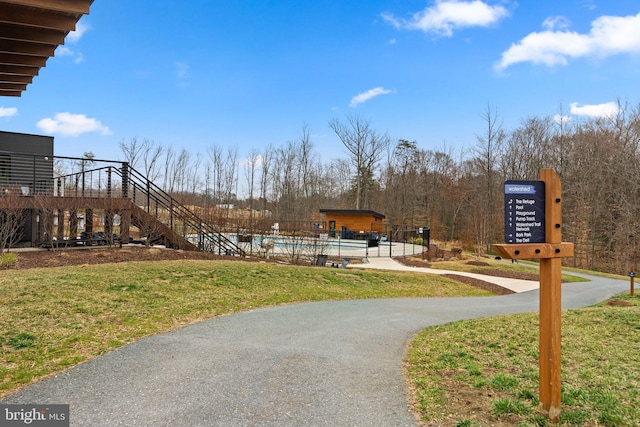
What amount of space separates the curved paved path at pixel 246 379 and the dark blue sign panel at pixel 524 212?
177 centimetres

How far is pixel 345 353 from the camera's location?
5.01m

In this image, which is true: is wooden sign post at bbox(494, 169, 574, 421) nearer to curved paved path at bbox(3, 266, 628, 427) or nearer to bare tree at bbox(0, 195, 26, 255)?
curved paved path at bbox(3, 266, 628, 427)

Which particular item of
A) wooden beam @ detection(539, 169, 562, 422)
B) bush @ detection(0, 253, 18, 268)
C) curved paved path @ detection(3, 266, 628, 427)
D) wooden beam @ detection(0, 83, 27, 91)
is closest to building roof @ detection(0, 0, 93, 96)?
wooden beam @ detection(0, 83, 27, 91)

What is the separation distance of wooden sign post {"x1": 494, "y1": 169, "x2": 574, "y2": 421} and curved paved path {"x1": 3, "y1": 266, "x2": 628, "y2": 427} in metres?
1.16

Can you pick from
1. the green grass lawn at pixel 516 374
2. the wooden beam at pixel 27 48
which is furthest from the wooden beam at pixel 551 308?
the wooden beam at pixel 27 48

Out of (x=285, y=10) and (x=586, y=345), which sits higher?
(x=285, y=10)

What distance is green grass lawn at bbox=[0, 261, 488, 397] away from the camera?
14.9 ft

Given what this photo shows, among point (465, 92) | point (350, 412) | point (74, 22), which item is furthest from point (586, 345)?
point (465, 92)

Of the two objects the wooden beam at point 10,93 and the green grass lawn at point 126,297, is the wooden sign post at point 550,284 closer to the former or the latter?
the green grass lawn at point 126,297

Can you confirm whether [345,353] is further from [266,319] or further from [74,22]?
[74,22]

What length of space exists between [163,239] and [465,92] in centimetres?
2341

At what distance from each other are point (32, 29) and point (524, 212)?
3.96m

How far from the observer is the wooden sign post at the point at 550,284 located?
121 inches

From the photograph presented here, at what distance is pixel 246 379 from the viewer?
12.8ft
